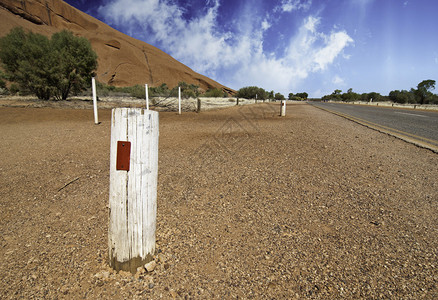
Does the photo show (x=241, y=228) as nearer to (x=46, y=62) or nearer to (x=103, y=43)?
(x=46, y=62)

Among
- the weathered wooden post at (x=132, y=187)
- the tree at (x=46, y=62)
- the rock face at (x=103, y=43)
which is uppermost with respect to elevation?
the rock face at (x=103, y=43)

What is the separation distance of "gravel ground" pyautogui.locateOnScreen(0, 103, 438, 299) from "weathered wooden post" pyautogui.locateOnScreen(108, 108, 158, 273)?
0.57 feet

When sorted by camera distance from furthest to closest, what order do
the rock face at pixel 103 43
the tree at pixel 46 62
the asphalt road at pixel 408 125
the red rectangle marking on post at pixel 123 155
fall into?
the rock face at pixel 103 43
the tree at pixel 46 62
the asphalt road at pixel 408 125
the red rectangle marking on post at pixel 123 155

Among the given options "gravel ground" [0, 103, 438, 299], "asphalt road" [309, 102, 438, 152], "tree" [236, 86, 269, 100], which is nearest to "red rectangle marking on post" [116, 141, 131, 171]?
"gravel ground" [0, 103, 438, 299]

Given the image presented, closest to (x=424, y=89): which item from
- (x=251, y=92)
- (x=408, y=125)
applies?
(x=251, y=92)

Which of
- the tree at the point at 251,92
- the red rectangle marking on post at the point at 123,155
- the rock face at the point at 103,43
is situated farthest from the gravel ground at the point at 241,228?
the rock face at the point at 103,43

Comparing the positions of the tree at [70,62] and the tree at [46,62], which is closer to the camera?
the tree at [46,62]

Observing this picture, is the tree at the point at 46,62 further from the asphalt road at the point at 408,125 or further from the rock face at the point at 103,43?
the rock face at the point at 103,43

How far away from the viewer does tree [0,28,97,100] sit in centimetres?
1514

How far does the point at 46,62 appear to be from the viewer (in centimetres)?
1516

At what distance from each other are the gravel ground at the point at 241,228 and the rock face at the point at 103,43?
220ft

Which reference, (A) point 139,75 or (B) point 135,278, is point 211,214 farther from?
(A) point 139,75

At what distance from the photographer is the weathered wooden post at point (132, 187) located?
1.47 m

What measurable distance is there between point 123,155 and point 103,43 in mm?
87052
